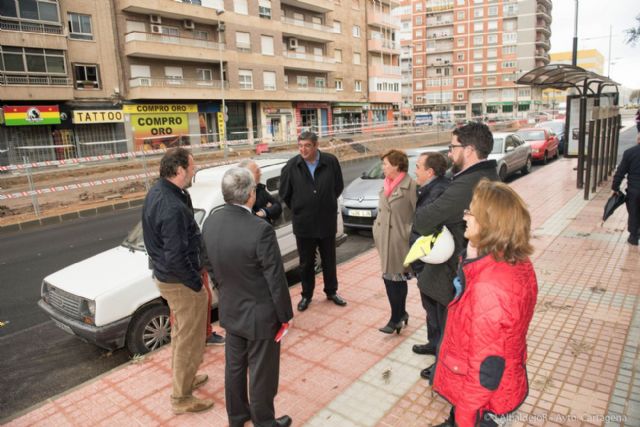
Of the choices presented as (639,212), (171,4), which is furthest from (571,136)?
(171,4)

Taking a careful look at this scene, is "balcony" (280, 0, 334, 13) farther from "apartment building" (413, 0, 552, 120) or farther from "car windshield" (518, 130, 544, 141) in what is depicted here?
"apartment building" (413, 0, 552, 120)

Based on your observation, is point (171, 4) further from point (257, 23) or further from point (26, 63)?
point (26, 63)

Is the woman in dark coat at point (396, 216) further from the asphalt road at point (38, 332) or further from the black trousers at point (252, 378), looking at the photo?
the asphalt road at point (38, 332)

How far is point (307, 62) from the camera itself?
4009cm

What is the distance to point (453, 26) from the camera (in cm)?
8225

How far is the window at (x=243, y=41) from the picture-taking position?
3487 cm

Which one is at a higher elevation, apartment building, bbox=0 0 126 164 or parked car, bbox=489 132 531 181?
apartment building, bbox=0 0 126 164

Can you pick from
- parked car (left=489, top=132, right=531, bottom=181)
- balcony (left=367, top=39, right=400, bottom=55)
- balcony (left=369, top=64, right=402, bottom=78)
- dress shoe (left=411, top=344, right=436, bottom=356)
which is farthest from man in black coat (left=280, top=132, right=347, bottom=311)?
balcony (left=367, top=39, right=400, bottom=55)

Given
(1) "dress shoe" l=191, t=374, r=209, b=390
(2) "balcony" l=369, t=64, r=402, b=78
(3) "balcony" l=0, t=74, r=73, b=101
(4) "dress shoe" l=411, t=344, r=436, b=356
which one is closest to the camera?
(1) "dress shoe" l=191, t=374, r=209, b=390

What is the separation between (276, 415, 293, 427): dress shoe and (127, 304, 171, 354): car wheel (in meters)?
2.02

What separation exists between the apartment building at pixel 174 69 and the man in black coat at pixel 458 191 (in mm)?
25196

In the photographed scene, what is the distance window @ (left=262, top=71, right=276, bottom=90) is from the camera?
3673 centimetres

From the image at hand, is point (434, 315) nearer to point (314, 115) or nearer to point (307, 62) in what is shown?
point (307, 62)

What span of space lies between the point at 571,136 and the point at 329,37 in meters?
30.8
